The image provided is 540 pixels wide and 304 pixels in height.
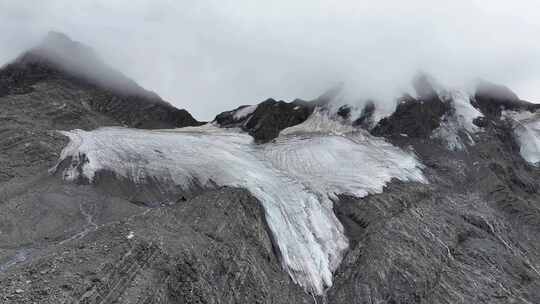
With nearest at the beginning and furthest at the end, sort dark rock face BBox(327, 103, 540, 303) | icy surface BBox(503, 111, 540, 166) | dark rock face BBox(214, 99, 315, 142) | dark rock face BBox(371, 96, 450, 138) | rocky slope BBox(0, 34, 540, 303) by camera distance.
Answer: rocky slope BBox(0, 34, 540, 303) → dark rock face BBox(327, 103, 540, 303) → dark rock face BBox(214, 99, 315, 142) → dark rock face BBox(371, 96, 450, 138) → icy surface BBox(503, 111, 540, 166)

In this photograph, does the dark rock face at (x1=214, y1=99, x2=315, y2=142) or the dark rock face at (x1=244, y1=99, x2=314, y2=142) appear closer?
the dark rock face at (x1=244, y1=99, x2=314, y2=142)

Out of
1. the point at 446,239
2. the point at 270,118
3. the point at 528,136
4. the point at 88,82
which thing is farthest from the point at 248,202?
the point at 528,136

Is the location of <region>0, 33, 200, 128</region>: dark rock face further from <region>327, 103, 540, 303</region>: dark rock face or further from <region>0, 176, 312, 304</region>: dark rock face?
<region>327, 103, 540, 303</region>: dark rock face

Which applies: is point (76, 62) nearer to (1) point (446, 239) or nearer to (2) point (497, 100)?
(1) point (446, 239)

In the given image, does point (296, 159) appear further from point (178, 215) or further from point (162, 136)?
point (178, 215)

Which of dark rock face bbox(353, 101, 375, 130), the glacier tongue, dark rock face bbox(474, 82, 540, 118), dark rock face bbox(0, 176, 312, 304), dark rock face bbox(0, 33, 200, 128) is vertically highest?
dark rock face bbox(474, 82, 540, 118)

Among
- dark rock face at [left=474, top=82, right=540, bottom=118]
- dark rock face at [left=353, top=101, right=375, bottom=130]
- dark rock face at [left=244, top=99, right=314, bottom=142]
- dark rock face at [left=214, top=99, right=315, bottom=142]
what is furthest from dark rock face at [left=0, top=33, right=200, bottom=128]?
dark rock face at [left=474, top=82, right=540, bottom=118]

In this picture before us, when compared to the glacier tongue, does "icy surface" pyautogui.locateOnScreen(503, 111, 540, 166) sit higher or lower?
higher
